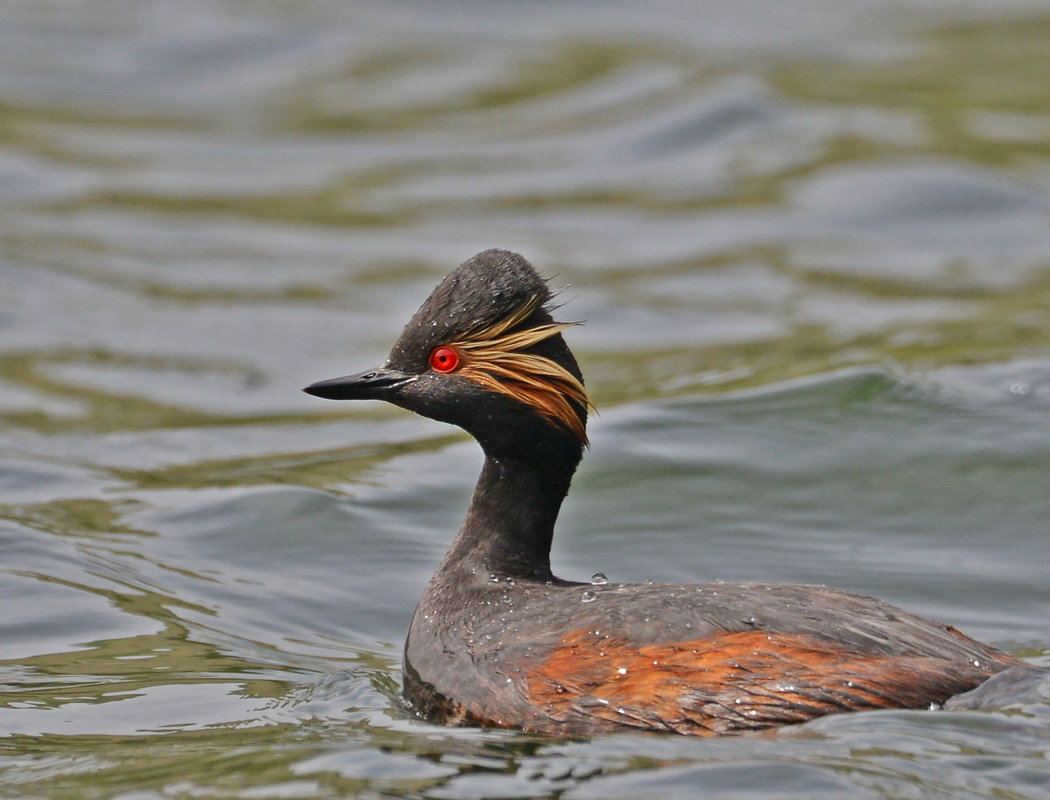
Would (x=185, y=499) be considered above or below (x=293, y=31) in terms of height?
below

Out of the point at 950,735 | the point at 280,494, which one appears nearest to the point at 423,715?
the point at 950,735

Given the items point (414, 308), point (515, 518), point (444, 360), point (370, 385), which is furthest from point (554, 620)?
point (414, 308)

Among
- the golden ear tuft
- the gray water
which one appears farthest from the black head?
the gray water

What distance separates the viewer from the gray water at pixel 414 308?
284 inches

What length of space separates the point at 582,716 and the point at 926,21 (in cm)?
1896

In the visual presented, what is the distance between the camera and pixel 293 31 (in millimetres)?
24250

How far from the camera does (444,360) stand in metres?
7.66

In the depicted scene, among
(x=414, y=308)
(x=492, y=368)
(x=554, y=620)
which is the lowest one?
(x=554, y=620)

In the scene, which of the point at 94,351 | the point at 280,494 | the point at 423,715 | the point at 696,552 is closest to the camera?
the point at 423,715

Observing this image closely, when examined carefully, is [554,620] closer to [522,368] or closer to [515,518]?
[515,518]

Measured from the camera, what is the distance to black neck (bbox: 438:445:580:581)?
7.80 metres

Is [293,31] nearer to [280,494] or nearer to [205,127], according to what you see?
[205,127]

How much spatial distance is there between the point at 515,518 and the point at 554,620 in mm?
839

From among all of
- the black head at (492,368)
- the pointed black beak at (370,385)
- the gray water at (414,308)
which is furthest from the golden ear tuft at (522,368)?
the gray water at (414,308)
